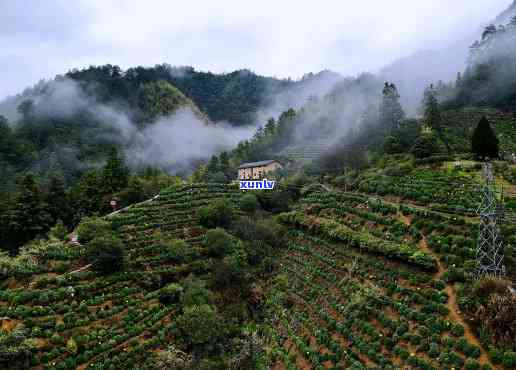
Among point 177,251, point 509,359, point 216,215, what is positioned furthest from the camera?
point 216,215

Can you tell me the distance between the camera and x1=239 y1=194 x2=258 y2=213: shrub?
38.0 meters

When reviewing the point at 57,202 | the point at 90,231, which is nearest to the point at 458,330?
the point at 90,231

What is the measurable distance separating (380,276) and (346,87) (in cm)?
7178

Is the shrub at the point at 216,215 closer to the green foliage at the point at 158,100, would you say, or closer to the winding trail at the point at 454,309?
the winding trail at the point at 454,309

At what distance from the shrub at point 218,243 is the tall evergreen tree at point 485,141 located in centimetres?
1848

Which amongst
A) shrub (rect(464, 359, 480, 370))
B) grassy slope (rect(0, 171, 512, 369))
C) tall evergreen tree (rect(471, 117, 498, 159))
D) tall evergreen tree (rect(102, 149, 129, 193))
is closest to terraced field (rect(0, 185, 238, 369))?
grassy slope (rect(0, 171, 512, 369))

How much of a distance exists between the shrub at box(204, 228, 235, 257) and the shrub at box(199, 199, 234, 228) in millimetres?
3130

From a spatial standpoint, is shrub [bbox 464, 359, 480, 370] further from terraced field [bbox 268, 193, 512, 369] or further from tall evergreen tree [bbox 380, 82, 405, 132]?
tall evergreen tree [bbox 380, 82, 405, 132]

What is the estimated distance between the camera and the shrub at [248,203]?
125 feet

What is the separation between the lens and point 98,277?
27.2m

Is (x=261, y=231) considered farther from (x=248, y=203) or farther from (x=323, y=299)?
(x=323, y=299)

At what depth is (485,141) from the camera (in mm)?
23656

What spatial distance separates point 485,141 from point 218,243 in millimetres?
19433

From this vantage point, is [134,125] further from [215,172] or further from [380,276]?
[380,276]
